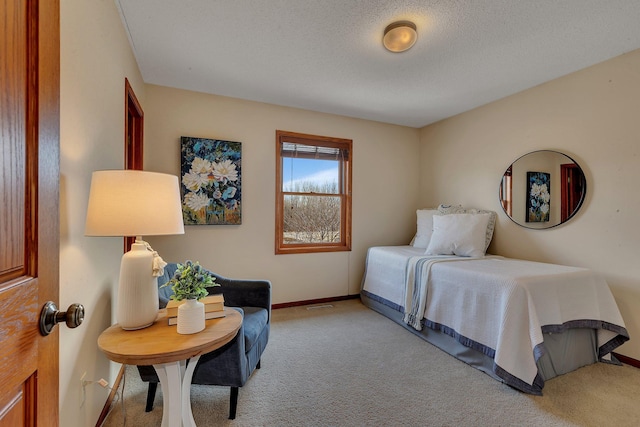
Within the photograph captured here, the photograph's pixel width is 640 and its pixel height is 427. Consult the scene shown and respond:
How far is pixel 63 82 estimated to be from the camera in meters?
1.13

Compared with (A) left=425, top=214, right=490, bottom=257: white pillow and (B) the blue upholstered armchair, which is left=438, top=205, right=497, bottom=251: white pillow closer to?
(A) left=425, top=214, right=490, bottom=257: white pillow

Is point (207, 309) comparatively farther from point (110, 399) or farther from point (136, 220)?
point (110, 399)

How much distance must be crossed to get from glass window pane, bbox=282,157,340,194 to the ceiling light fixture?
1.83 m

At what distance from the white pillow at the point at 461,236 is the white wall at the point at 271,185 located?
992mm

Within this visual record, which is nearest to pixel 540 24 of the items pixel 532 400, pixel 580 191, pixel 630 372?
pixel 580 191

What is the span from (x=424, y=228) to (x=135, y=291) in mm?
3338

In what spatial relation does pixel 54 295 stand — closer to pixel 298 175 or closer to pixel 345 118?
pixel 298 175

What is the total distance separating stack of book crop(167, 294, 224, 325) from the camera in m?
1.44

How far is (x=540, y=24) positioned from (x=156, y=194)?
2.66m

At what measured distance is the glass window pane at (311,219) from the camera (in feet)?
12.0

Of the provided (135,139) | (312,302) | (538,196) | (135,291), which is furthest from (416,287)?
(135,139)

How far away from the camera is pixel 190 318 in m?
1.32

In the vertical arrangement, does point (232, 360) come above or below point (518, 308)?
below

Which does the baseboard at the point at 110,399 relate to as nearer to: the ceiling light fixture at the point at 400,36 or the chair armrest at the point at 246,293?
the chair armrest at the point at 246,293
